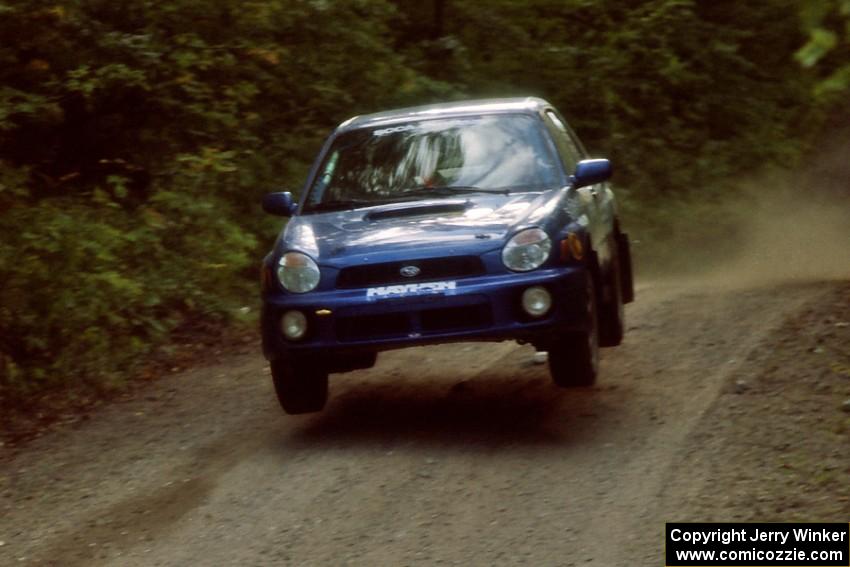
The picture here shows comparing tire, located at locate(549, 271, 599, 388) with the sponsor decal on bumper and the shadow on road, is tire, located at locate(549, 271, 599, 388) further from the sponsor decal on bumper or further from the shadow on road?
the sponsor decal on bumper

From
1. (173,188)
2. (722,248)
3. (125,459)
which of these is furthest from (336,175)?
(722,248)

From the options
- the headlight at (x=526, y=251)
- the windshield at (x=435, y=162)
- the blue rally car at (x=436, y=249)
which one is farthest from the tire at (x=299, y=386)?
the headlight at (x=526, y=251)

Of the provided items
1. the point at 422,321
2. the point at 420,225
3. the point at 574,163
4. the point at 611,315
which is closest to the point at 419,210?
the point at 420,225

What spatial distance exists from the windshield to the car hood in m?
0.22

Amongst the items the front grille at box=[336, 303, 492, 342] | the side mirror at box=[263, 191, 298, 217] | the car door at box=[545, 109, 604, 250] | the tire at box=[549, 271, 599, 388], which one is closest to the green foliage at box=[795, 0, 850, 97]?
the front grille at box=[336, 303, 492, 342]

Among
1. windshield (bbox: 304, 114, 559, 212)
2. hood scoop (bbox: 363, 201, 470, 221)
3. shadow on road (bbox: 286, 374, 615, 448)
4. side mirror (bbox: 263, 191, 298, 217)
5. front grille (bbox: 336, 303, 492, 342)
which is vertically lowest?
shadow on road (bbox: 286, 374, 615, 448)

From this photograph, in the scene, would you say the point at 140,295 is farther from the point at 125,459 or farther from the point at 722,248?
the point at 722,248

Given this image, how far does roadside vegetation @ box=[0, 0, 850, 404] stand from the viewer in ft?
36.4

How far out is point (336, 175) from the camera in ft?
29.9

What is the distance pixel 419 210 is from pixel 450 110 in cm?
128

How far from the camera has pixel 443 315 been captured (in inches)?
303

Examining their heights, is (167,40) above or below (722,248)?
above

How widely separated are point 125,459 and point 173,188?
6.01 meters

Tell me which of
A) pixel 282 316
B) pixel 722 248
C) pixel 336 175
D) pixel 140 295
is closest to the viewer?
pixel 282 316
